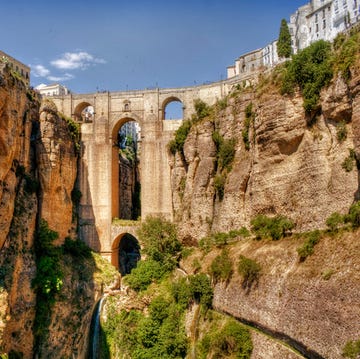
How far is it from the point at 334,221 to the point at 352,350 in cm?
654

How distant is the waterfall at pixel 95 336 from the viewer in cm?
2812

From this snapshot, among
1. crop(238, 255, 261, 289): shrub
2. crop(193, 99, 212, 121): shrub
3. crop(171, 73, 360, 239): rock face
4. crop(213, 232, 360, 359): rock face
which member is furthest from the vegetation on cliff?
crop(193, 99, 212, 121): shrub

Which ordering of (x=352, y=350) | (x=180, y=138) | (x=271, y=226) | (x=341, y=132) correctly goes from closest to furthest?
(x=352, y=350) < (x=341, y=132) < (x=271, y=226) < (x=180, y=138)

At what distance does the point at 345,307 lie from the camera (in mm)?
15766

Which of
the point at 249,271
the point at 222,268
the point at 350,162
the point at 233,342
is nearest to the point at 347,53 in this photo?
the point at 350,162

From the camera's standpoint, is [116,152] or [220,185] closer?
[220,185]

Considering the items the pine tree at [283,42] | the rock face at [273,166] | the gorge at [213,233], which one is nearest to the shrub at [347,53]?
the gorge at [213,233]

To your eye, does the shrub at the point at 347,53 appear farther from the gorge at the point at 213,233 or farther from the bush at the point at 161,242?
the bush at the point at 161,242

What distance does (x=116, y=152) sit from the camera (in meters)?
37.8

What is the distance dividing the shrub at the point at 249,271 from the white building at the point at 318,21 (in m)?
17.9

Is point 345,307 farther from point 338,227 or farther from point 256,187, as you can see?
point 256,187

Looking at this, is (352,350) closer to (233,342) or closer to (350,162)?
(233,342)

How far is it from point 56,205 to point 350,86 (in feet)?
70.4

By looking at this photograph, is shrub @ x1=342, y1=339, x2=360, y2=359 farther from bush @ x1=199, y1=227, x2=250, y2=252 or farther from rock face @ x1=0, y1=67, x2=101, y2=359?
rock face @ x1=0, y1=67, x2=101, y2=359
